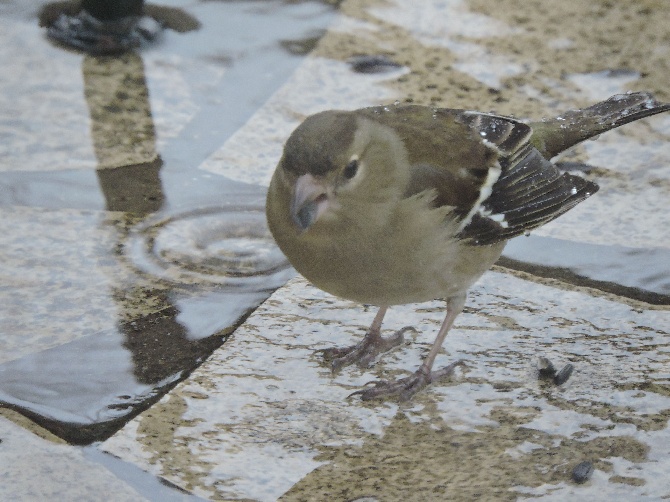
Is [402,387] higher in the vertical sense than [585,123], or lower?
lower

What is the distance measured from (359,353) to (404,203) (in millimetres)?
527

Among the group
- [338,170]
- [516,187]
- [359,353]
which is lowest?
[359,353]

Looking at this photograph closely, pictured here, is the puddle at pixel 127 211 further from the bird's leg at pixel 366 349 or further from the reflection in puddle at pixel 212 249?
the bird's leg at pixel 366 349

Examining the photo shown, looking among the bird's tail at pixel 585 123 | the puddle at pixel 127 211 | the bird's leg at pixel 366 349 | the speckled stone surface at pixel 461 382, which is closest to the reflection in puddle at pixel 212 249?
the puddle at pixel 127 211

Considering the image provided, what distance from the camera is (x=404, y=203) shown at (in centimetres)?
325

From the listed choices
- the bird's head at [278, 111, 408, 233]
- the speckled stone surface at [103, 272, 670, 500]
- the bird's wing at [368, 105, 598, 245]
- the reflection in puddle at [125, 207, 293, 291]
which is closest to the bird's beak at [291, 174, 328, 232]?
the bird's head at [278, 111, 408, 233]

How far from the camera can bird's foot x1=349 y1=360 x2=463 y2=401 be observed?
3270 millimetres

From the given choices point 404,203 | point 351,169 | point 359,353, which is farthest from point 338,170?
point 359,353

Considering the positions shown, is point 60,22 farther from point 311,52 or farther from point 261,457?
point 261,457

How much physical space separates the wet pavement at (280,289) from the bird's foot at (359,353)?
3 centimetres

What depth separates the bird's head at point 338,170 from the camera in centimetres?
299

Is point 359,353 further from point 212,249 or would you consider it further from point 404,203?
point 212,249

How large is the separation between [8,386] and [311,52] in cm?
262

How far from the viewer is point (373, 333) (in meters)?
3.53
